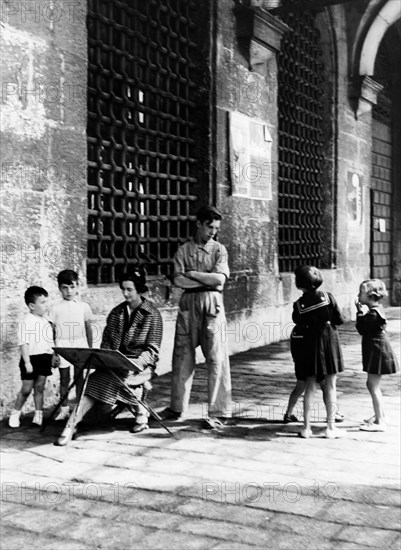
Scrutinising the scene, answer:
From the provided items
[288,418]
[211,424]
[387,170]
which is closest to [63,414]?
[211,424]

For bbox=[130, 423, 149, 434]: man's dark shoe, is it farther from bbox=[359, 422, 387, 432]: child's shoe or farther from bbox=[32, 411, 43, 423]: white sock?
bbox=[359, 422, 387, 432]: child's shoe

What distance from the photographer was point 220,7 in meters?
8.60

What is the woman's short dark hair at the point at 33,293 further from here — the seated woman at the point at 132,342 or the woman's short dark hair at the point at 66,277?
the seated woman at the point at 132,342

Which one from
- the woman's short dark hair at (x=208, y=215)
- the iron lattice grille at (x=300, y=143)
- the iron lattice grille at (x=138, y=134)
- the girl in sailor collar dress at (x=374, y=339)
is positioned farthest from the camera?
the iron lattice grille at (x=300, y=143)

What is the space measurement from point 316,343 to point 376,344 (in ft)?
1.51

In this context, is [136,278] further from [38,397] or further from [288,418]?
[288,418]

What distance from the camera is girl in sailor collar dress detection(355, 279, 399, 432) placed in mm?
5207

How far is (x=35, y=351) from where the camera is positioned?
5.30 meters

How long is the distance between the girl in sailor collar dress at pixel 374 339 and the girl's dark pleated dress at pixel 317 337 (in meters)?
0.22


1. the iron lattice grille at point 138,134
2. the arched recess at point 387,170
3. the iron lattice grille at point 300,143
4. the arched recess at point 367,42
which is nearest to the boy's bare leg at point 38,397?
the iron lattice grille at point 138,134

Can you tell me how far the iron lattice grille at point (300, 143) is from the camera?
1078cm

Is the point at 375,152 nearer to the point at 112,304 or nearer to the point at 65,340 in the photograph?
the point at 112,304

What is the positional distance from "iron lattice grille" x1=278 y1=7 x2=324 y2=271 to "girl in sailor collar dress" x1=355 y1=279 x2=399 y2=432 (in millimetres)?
5393

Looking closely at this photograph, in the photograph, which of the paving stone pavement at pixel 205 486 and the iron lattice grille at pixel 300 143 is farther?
the iron lattice grille at pixel 300 143
